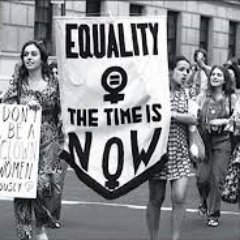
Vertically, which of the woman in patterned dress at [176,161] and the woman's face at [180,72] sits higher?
the woman's face at [180,72]

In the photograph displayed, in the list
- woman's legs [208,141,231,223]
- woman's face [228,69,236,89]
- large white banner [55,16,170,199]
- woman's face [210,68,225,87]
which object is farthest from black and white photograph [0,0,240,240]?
woman's face [228,69,236,89]

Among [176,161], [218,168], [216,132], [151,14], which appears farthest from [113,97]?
[151,14]

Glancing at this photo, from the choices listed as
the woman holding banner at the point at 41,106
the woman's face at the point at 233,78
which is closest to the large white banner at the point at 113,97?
the woman holding banner at the point at 41,106

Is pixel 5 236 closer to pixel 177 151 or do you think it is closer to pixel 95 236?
pixel 95 236

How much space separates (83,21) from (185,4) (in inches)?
985

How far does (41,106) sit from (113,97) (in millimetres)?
643

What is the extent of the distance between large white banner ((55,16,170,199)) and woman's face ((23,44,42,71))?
0.26m

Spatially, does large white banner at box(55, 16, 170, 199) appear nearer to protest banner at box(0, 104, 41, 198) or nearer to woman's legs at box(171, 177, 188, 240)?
protest banner at box(0, 104, 41, 198)

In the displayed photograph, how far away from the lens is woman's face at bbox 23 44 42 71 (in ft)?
23.3

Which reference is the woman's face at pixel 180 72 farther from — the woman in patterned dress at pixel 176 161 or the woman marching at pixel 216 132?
the woman marching at pixel 216 132

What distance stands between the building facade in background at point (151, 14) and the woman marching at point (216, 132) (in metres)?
10.2

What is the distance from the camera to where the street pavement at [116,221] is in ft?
28.3

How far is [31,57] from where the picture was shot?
709 centimetres

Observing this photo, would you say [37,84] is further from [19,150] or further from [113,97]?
[113,97]
